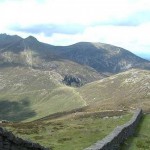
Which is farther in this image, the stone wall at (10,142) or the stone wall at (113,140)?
the stone wall at (113,140)

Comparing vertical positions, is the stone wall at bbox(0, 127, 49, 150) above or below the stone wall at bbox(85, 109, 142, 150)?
above

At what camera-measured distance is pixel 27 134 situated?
150 feet

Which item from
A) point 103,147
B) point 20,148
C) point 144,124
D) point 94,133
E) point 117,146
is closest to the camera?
point 20,148

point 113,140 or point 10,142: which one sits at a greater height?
point 10,142

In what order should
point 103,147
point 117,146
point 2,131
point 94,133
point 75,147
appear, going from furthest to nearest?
1. point 94,133
2. point 75,147
3. point 117,146
4. point 103,147
5. point 2,131

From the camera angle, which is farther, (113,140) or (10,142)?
(113,140)

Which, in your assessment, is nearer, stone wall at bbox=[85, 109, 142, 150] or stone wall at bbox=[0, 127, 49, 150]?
stone wall at bbox=[0, 127, 49, 150]

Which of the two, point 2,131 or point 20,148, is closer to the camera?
point 2,131

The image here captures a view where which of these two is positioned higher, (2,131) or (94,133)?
(2,131)

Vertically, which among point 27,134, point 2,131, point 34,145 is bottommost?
point 27,134

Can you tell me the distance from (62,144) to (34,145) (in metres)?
18.8

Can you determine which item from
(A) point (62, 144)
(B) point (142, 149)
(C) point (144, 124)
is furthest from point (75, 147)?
(C) point (144, 124)

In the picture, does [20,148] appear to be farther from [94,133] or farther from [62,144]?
[94,133]

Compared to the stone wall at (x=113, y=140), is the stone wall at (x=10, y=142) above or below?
above
